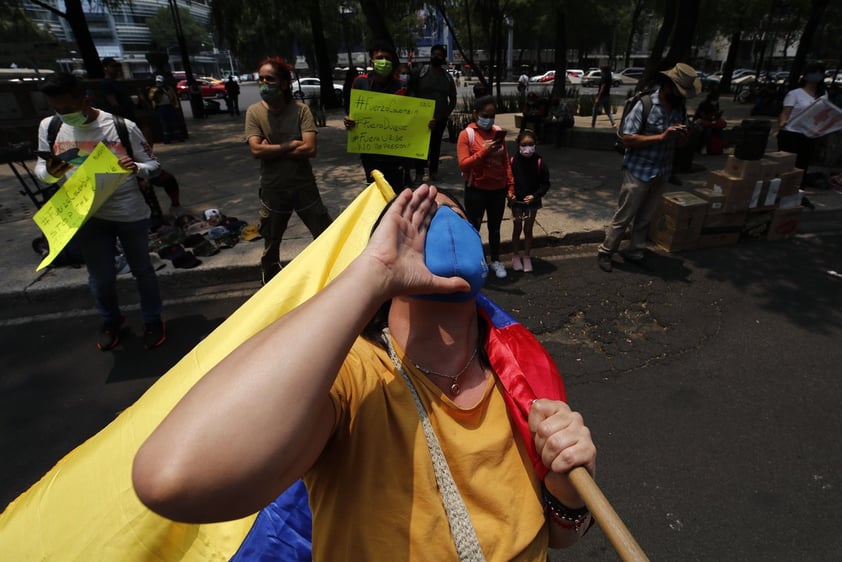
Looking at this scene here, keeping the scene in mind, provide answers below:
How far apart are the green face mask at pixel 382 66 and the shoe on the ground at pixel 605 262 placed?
3.21m

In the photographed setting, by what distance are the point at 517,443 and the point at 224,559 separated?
896 mm

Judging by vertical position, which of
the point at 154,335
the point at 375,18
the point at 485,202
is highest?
the point at 375,18

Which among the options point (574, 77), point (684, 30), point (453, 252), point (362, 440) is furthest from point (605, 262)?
point (574, 77)

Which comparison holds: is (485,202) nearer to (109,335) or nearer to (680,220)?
(680,220)

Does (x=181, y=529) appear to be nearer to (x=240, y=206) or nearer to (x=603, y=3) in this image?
(x=240, y=206)

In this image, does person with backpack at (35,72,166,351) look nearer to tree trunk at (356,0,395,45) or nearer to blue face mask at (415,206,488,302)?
blue face mask at (415,206,488,302)

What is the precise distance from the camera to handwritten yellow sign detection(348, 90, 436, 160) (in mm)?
4461

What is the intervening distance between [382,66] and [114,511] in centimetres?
505

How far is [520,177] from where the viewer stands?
16.2ft

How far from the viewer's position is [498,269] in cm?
508

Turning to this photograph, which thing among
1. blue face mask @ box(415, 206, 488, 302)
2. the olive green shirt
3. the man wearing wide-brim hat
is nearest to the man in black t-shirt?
the man wearing wide-brim hat

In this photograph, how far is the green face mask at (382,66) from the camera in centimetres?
523

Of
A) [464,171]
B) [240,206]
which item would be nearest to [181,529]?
[464,171]

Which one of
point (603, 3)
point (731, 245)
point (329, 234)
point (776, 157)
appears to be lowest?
point (731, 245)
